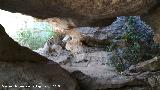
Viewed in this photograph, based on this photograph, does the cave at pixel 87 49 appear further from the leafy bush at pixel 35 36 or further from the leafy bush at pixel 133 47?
the leafy bush at pixel 35 36

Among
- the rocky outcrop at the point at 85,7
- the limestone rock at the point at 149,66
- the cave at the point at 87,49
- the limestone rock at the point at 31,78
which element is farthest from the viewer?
the limestone rock at the point at 149,66

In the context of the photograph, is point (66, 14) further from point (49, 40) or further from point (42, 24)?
point (42, 24)

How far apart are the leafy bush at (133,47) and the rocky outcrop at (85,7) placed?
356 cm

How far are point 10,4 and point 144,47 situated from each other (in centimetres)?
507

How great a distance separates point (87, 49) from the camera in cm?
1075

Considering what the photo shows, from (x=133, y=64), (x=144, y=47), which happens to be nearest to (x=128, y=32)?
(x=144, y=47)

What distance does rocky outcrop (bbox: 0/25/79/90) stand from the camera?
5750 millimetres

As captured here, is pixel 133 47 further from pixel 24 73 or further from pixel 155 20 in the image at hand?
pixel 24 73

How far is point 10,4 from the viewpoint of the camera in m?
5.33

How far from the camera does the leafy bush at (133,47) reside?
352 inches

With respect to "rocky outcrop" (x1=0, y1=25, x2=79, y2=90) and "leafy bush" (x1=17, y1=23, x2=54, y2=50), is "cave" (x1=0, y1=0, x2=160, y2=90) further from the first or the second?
"leafy bush" (x1=17, y1=23, x2=54, y2=50)

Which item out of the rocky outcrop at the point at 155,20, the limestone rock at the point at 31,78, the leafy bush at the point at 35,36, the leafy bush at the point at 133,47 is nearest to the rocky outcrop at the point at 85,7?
the rocky outcrop at the point at 155,20

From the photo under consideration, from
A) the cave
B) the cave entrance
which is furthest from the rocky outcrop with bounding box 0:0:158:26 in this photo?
the cave entrance

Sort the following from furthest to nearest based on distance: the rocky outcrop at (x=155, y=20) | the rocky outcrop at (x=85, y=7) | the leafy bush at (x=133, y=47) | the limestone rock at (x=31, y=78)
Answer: the leafy bush at (x=133, y=47) < the limestone rock at (x=31, y=78) < the rocky outcrop at (x=155, y=20) < the rocky outcrop at (x=85, y=7)
